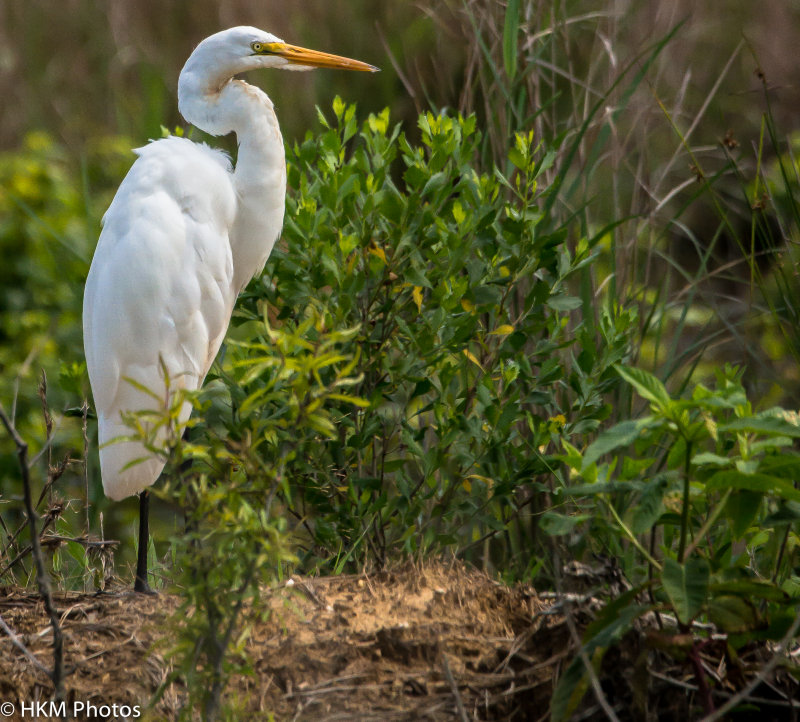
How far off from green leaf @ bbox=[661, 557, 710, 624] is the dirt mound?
23 centimetres

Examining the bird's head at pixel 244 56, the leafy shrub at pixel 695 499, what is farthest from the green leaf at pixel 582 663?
the bird's head at pixel 244 56

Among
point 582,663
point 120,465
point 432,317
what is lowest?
point 120,465

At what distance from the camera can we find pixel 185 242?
102 inches

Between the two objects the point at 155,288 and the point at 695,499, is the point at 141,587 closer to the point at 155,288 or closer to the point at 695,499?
the point at 155,288

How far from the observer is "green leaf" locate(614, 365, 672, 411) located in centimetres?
150

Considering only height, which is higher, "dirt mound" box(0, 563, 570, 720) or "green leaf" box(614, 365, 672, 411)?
"green leaf" box(614, 365, 672, 411)

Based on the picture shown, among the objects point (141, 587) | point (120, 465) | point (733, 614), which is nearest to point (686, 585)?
point (733, 614)

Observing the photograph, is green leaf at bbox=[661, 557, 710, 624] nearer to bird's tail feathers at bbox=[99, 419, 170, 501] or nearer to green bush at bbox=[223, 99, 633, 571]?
green bush at bbox=[223, 99, 633, 571]

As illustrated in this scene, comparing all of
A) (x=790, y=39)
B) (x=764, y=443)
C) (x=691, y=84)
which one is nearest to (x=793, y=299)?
(x=764, y=443)

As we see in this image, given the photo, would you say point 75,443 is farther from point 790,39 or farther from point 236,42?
point 790,39

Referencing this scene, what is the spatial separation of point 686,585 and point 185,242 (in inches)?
63.6

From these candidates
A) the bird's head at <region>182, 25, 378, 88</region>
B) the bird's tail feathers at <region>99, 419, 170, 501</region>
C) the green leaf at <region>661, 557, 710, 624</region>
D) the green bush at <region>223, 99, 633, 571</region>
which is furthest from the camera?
the bird's head at <region>182, 25, 378, 88</region>

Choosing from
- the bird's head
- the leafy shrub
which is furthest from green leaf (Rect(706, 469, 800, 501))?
the bird's head

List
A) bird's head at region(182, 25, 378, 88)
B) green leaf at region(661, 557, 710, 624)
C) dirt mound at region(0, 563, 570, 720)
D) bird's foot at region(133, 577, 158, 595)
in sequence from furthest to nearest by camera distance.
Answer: bird's head at region(182, 25, 378, 88)
bird's foot at region(133, 577, 158, 595)
dirt mound at region(0, 563, 570, 720)
green leaf at region(661, 557, 710, 624)
